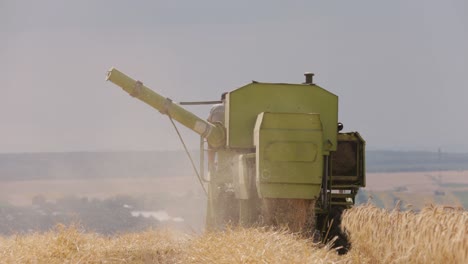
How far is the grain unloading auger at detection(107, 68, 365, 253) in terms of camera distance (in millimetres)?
13859

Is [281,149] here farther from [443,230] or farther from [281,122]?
[443,230]

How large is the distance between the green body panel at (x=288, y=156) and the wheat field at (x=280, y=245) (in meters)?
0.91

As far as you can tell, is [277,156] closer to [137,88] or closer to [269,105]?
[269,105]

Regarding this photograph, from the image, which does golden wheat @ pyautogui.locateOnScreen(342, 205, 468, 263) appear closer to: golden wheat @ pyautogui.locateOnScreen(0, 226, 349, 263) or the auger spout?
golden wheat @ pyautogui.locateOnScreen(0, 226, 349, 263)

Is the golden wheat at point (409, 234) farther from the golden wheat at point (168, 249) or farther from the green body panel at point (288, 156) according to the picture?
the green body panel at point (288, 156)

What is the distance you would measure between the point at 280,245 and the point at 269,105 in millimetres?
5232

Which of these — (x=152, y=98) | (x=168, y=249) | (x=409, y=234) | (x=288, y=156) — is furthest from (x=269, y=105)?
(x=409, y=234)

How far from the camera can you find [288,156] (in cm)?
1381

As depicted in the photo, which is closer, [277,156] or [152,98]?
[277,156]

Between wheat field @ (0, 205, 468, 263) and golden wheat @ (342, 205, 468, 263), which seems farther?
wheat field @ (0, 205, 468, 263)

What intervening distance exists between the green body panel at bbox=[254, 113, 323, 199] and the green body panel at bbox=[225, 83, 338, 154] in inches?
67.4

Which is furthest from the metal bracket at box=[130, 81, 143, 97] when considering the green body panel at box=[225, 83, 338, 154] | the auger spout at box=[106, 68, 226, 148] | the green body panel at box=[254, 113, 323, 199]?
the green body panel at box=[254, 113, 323, 199]

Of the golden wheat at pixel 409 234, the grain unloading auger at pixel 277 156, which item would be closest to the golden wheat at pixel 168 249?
the golden wheat at pixel 409 234

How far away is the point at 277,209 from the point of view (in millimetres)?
14055
